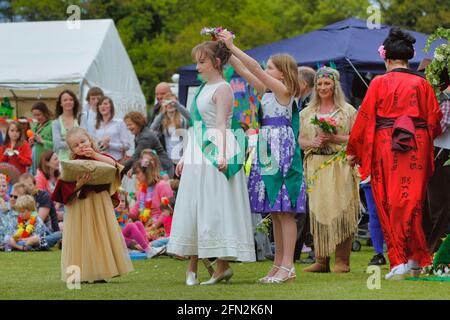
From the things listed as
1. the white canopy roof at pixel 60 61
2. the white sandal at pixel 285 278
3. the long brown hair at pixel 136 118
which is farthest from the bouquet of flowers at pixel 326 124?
the white canopy roof at pixel 60 61

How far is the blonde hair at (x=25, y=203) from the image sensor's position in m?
13.2

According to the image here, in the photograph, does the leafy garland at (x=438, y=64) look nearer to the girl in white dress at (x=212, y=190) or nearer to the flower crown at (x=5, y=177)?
the girl in white dress at (x=212, y=190)

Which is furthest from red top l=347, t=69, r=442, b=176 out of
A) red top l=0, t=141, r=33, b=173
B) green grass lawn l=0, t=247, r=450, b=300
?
red top l=0, t=141, r=33, b=173

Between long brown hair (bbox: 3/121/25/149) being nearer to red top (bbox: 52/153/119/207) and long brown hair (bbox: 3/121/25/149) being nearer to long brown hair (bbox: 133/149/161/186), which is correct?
long brown hair (bbox: 133/149/161/186)

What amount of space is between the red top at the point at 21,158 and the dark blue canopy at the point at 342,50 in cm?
251

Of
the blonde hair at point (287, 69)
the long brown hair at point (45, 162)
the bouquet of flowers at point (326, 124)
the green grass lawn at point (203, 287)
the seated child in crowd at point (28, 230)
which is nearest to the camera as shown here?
the green grass lawn at point (203, 287)

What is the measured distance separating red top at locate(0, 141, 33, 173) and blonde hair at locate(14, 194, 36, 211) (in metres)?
2.46

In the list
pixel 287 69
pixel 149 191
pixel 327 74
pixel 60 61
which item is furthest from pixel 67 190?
pixel 60 61

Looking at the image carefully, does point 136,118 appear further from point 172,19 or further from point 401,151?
point 172,19

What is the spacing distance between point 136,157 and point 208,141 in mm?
5036

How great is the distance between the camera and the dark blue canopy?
1374 centimetres

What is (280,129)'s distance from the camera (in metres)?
8.34

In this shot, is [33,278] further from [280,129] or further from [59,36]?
[59,36]
